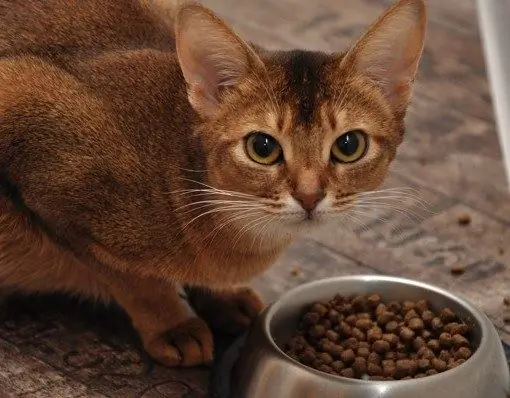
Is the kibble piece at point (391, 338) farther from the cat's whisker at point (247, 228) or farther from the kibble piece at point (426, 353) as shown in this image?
the cat's whisker at point (247, 228)

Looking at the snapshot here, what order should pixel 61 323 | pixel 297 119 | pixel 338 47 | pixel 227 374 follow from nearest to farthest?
pixel 297 119, pixel 227 374, pixel 61 323, pixel 338 47

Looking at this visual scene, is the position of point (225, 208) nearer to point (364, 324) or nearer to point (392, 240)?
point (364, 324)

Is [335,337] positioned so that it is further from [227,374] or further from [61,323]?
[61,323]

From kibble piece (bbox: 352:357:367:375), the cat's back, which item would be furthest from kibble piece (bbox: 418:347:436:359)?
the cat's back

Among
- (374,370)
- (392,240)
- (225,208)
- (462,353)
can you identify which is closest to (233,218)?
(225,208)

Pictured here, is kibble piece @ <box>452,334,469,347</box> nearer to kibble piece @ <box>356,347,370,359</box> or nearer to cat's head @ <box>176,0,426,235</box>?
kibble piece @ <box>356,347,370,359</box>

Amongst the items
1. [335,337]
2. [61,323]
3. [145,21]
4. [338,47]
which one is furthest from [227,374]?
[338,47]

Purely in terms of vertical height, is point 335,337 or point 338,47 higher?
point 338,47
